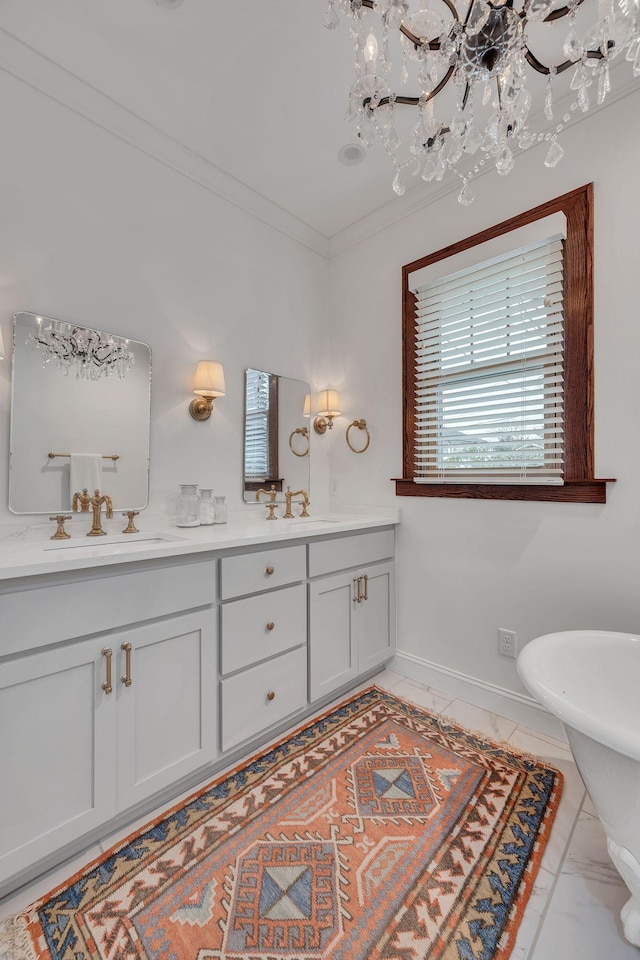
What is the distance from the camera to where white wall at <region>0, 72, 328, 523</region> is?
174 centimetres

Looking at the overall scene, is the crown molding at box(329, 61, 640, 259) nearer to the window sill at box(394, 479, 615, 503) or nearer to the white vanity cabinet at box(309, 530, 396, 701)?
the window sill at box(394, 479, 615, 503)

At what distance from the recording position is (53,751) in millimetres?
1281

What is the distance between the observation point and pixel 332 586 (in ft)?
7.15

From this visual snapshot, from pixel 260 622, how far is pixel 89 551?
0.74 meters

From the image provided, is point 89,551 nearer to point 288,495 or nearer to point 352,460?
point 288,495

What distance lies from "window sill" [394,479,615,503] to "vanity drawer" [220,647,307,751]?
107cm

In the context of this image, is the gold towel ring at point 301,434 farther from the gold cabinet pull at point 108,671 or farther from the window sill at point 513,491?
the gold cabinet pull at point 108,671

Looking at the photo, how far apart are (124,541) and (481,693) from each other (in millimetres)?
1880

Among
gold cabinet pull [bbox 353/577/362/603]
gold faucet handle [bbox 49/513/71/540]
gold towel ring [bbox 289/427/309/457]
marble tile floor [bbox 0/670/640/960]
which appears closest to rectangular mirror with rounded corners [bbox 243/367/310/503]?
gold towel ring [bbox 289/427/309/457]

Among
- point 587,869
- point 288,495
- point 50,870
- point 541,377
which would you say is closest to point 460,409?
point 541,377

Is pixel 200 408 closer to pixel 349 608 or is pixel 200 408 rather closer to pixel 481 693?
pixel 349 608

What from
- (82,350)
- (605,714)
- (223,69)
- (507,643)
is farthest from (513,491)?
(223,69)

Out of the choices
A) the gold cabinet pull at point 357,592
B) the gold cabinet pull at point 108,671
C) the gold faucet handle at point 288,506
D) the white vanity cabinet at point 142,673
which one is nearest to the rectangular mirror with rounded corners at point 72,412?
the white vanity cabinet at point 142,673

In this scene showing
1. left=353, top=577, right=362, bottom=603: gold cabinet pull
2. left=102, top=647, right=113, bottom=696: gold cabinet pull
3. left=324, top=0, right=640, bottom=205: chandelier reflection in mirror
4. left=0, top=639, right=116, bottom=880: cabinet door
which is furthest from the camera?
left=353, top=577, right=362, bottom=603: gold cabinet pull
